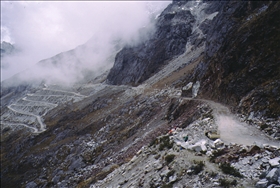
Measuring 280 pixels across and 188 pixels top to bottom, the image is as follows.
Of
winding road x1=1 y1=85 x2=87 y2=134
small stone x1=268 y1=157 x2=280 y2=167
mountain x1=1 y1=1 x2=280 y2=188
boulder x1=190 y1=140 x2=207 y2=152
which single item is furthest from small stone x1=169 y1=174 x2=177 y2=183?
winding road x1=1 y1=85 x2=87 y2=134

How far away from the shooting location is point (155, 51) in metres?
104

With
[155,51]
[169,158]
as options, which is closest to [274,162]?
[169,158]

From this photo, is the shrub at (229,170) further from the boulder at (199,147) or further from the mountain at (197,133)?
the boulder at (199,147)

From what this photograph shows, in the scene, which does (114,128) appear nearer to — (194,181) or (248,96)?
(248,96)

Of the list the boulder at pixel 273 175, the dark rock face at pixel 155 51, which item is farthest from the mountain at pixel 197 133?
the dark rock face at pixel 155 51

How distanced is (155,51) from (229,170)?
308 ft

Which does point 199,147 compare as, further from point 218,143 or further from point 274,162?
point 274,162

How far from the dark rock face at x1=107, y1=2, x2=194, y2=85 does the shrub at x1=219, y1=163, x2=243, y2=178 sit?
79.9 m

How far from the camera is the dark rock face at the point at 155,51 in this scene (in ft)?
324

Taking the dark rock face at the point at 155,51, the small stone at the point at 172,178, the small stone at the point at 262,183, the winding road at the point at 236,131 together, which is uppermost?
the dark rock face at the point at 155,51

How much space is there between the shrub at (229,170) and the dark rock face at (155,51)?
79.9m

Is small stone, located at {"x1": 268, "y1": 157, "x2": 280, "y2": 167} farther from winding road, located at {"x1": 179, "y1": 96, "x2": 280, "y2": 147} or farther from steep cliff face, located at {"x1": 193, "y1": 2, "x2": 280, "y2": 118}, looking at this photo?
steep cliff face, located at {"x1": 193, "y1": 2, "x2": 280, "y2": 118}

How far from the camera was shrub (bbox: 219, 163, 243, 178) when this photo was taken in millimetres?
12541

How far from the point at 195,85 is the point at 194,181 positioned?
28572 millimetres
